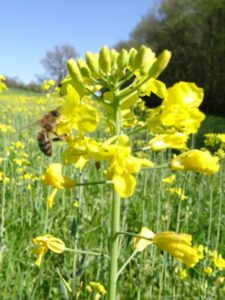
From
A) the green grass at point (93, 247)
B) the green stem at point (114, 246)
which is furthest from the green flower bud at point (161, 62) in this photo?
the green grass at point (93, 247)

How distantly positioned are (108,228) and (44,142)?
5.26 feet

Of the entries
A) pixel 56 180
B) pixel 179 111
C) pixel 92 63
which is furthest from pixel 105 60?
pixel 56 180

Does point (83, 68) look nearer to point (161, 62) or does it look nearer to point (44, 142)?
point (161, 62)

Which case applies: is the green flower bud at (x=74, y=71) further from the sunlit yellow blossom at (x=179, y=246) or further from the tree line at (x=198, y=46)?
the tree line at (x=198, y=46)

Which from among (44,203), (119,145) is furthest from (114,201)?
(44,203)

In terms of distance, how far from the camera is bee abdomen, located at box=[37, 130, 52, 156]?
2047 millimetres

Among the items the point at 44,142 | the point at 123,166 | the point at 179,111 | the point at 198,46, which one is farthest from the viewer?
the point at 198,46

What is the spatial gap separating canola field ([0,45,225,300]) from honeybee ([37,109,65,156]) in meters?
0.03

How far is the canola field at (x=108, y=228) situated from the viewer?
1.39 metres

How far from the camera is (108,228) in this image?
349 centimetres

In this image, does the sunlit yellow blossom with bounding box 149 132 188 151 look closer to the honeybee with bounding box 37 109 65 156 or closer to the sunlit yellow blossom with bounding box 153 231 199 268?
the sunlit yellow blossom with bounding box 153 231 199 268

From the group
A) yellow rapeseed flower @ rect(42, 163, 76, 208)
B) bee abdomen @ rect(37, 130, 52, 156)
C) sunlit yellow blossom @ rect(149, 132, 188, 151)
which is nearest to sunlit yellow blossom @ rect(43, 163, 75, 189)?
yellow rapeseed flower @ rect(42, 163, 76, 208)

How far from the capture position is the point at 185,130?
4.84ft

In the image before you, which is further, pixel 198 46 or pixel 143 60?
pixel 198 46
